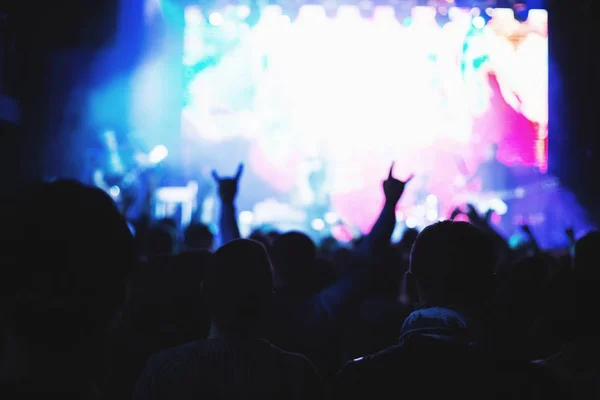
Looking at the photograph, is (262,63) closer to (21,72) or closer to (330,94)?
(330,94)

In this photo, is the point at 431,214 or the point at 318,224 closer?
the point at 318,224

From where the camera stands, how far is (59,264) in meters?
0.90

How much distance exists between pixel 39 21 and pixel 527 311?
26.4 ft

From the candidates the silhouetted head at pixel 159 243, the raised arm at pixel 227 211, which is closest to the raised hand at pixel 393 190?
the raised arm at pixel 227 211

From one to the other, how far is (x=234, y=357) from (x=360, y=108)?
9.54 meters

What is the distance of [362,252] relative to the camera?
7.84 ft

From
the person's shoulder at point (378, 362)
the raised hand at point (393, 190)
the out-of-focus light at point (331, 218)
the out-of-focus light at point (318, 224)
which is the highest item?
the raised hand at point (393, 190)

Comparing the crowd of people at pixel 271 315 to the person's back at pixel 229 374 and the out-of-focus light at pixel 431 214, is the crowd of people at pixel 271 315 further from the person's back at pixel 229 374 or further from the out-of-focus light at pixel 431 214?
the out-of-focus light at pixel 431 214

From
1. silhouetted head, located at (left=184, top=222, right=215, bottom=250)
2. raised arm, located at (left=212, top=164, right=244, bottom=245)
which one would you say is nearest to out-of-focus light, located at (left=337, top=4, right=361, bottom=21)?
silhouetted head, located at (left=184, top=222, right=215, bottom=250)

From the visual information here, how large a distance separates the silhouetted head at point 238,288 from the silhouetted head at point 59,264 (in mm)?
682

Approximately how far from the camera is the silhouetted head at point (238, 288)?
5.24 feet

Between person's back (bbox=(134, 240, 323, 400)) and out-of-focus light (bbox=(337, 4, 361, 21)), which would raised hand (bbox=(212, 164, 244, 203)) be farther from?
out-of-focus light (bbox=(337, 4, 361, 21))

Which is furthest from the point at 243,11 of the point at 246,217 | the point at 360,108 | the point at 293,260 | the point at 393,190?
the point at 293,260

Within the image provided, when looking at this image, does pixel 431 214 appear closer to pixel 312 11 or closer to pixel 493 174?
pixel 493 174
